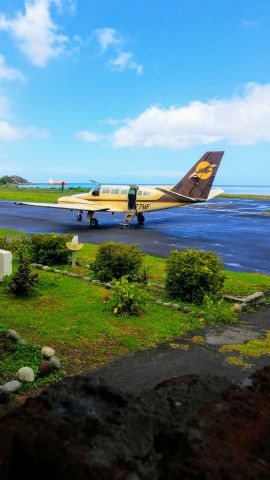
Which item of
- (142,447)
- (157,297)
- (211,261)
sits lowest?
(157,297)

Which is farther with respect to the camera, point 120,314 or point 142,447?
point 120,314

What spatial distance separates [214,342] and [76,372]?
10.1 feet

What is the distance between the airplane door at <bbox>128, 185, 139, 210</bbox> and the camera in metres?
30.5

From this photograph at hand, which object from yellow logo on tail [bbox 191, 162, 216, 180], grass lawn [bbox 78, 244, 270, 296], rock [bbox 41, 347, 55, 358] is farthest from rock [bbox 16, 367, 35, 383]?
yellow logo on tail [bbox 191, 162, 216, 180]

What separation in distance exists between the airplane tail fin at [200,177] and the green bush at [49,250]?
A: 53.7 ft

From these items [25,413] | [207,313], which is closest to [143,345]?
[207,313]

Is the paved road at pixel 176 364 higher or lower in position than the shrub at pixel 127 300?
lower

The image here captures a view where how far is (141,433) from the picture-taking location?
2135mm

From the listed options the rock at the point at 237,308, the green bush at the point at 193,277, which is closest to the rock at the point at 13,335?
the green bush at the point at 193,277

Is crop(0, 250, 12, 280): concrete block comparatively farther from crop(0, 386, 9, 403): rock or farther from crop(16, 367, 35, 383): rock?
crop(0, 386, 9, 403): rock

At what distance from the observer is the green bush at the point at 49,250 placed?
15.9m

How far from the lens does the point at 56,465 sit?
1935 millimetres

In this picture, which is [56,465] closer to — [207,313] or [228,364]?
[228,364]

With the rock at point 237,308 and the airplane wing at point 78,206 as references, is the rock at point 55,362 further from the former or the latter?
the airplane wing at point 78,206
